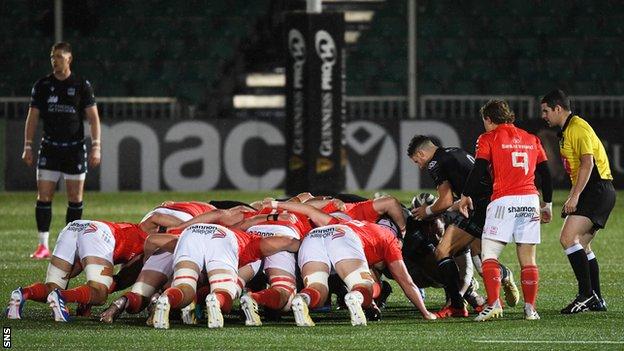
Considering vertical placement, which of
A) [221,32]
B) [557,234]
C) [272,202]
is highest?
[221,32]

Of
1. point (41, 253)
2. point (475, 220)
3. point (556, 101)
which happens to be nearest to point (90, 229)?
point (475, 220)

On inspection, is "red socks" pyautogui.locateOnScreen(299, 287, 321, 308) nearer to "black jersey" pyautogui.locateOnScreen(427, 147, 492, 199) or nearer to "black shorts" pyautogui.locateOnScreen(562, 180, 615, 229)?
"black jersey" pyautogui.locateOnScreen(427, 147, 492, 199)

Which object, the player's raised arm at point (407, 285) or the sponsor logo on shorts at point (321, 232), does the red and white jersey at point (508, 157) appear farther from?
the sponsor logo on shorts at point (321, 232)

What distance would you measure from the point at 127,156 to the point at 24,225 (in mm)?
5563

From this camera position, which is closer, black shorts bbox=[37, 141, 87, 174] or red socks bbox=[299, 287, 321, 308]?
red socks bbox=[299, 287, 321, 308]

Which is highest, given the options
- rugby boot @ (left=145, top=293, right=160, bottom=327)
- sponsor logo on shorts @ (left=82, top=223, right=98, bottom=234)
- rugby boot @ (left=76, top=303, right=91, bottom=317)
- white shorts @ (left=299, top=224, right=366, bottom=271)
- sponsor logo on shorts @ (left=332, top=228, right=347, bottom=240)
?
sponsor logo on shorts @ (left=82, top=223, right=98, bottom=234)

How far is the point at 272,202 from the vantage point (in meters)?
10.6

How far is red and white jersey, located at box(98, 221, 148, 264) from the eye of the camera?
10.2 meters

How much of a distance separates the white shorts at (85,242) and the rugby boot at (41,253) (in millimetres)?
4302

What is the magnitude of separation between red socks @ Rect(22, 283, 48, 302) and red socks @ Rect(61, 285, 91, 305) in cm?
17

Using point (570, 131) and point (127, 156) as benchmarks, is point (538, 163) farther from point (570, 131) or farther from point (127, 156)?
point (127, 156)

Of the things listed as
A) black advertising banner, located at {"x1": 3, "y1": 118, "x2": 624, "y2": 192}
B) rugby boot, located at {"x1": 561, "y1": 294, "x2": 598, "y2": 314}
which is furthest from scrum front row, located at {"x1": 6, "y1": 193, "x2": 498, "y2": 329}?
black advertising banner, located at {"x1": 3, "y1": 118, "x2": 624, "y2": 192}

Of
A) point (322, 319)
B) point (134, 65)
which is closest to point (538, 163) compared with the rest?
point (322, 319)

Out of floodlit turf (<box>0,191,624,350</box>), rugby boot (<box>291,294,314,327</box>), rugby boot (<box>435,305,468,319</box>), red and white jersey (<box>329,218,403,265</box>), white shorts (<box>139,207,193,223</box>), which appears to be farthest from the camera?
white shorts (<box>139,207,193,223</box>)
